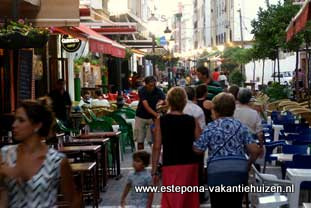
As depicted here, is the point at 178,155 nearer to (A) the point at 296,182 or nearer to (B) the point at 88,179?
(A) the point at 296,182

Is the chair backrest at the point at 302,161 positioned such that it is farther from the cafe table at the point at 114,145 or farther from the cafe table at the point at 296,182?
the cafe table at the point at 114,145

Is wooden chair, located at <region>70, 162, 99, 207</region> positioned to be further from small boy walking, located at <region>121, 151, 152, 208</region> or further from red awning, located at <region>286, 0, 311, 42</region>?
red awning, located at <region>286, 0, 311, 42</region>

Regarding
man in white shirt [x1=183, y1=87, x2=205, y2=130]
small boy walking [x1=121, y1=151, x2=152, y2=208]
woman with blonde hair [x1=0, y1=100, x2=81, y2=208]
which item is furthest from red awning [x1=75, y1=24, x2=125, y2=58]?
woman with blonde hair [x1=0, y1=100, x2=81, y2=208]

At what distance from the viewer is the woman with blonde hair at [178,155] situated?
7.65 meters

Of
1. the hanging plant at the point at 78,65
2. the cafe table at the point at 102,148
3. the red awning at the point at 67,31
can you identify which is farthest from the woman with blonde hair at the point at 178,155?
the hanging plant at the point at 78,65

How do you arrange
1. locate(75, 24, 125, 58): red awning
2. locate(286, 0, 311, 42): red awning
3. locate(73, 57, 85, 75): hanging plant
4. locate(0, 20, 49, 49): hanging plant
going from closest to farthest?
locate(0, 20, 49, 49): hanging plant, locate(286, 0, 311, 42): red awning, locate(75, 24, 125, 58): red awning, locate(73, 57, 85, 75): hanging plant

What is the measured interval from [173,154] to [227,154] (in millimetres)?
946

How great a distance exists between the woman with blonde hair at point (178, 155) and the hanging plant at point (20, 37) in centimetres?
396

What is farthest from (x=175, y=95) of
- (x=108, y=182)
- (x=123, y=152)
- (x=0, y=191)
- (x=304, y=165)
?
(x=123, y=152)

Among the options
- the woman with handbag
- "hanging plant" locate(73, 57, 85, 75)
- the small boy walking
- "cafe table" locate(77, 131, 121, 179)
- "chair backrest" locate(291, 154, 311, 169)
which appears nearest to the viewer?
the woman with handbag

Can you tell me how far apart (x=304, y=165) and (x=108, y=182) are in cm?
473

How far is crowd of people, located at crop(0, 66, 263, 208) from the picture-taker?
4.32m

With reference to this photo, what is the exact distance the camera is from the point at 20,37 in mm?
11047

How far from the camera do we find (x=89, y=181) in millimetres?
10602
